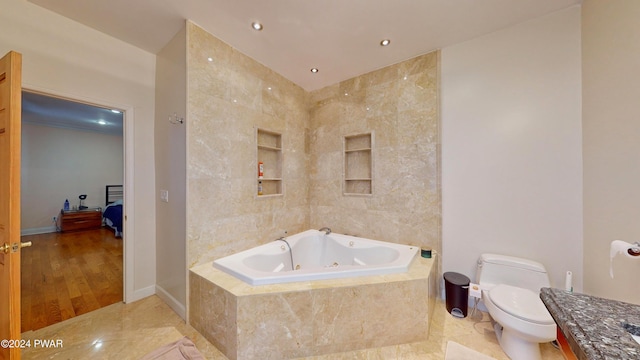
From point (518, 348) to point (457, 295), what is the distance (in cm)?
50

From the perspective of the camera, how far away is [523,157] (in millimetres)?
1835

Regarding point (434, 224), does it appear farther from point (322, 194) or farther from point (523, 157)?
point (322, 194)

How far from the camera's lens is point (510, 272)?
5.84ft

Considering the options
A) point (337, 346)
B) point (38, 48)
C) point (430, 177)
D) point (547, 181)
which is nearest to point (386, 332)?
point (337, 346)

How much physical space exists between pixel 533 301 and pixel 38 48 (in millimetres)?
4261

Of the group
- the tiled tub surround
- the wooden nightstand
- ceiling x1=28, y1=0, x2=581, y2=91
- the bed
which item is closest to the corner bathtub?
the tiled tub surround

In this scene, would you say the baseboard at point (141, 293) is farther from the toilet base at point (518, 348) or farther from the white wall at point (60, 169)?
the white wall at point (60, 169)

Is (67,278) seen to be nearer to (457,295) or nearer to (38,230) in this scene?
(38,230)

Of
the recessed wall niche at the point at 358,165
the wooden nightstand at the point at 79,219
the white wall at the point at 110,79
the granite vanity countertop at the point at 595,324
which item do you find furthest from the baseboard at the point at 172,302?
the wooden nightstand at the point at 79,219

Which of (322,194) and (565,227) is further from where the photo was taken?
(322,194)

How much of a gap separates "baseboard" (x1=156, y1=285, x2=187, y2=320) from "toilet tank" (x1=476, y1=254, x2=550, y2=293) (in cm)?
269

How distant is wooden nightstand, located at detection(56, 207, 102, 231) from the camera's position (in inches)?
187

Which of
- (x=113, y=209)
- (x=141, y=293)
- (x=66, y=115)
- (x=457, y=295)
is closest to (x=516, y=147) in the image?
(x=457, y=295)

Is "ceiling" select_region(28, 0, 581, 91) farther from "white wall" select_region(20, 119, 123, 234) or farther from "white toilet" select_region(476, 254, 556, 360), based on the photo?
"white wall" select_region(20, 119, 123, 234)
